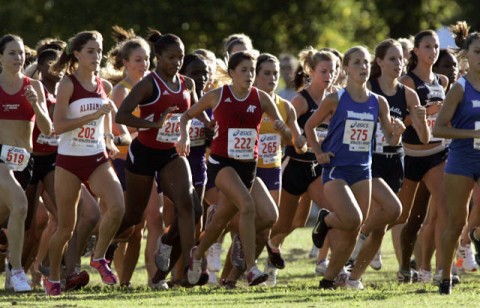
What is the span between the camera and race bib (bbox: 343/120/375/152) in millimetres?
11828

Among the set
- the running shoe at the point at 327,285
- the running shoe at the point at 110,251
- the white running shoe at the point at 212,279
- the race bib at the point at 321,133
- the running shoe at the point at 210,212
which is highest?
the race bib at the point at 321,133

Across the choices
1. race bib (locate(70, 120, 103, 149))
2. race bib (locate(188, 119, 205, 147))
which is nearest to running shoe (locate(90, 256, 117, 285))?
race bib (locate(70, 120, 103, 149))

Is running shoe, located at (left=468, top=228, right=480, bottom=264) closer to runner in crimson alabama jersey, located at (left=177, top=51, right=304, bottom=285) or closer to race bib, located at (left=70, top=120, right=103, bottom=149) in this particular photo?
runner in crimson alabama jersey, located at (left=177, top=51, right=304, bottom=285)

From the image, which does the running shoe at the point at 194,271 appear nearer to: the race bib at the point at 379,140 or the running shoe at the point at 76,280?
the running shoe at the point at 76,280

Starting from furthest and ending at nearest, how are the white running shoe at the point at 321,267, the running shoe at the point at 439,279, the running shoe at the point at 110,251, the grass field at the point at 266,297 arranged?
the white running shoe at the point at 321,267, the running shoe at the point at 110,251, the running shoe at the point at 439,279, the grass field at the point at 266,297

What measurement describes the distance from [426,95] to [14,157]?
12.3 ft

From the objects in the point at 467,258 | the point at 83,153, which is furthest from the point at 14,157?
the point at 467,258

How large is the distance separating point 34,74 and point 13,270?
216cm

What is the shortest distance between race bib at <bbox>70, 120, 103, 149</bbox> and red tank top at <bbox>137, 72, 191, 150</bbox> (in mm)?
494

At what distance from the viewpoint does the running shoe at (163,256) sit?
1226 cm

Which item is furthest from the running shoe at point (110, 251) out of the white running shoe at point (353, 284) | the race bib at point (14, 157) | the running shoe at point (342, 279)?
the white running shoe at point (353, 284)

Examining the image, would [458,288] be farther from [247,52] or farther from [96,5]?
[96,5]

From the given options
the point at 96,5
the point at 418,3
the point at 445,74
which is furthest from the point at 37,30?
the point at 445,74

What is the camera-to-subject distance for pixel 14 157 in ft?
39.2
